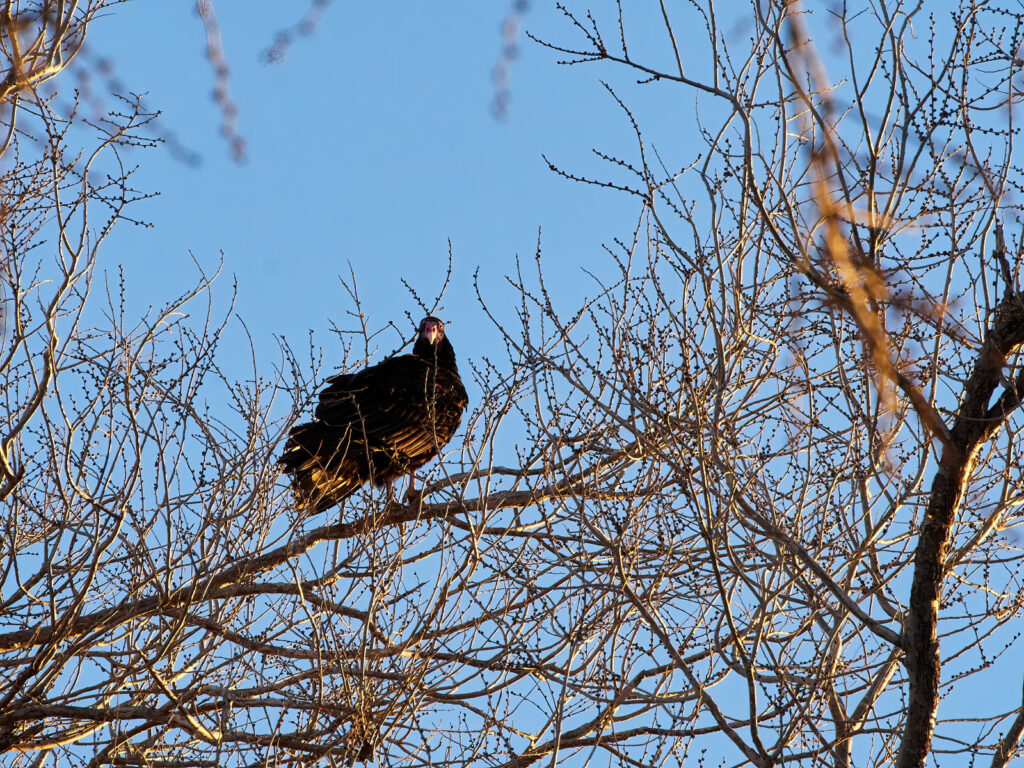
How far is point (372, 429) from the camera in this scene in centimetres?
582

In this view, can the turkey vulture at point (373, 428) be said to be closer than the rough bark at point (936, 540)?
No

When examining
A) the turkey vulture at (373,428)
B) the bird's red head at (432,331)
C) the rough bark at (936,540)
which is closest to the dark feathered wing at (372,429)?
the turkey vulture at (373,428)

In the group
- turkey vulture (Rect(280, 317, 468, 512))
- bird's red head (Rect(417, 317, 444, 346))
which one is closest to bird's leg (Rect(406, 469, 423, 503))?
turkey vulture (Rect(280, 317, 468, 512))

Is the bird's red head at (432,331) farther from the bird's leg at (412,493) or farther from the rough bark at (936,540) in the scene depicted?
the rough bark at (936,540)

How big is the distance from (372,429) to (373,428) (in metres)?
0.02

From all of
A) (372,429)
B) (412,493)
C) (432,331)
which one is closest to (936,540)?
(412,493)

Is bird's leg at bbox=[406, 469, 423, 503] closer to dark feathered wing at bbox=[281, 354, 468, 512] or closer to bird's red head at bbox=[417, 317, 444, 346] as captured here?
dark feathered wing at bbox=[281, 354, 468, 512]

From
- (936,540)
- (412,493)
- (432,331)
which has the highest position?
(432,331)

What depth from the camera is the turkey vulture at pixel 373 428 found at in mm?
5367

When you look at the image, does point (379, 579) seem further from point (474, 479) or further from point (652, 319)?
point (652, 319)

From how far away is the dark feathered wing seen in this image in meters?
5.38

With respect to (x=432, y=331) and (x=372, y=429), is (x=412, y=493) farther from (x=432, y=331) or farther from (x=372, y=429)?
(x=432, y=331)

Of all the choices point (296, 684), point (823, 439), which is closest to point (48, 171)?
point (296, 684)

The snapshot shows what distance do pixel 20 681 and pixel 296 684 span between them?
1.05 meters
